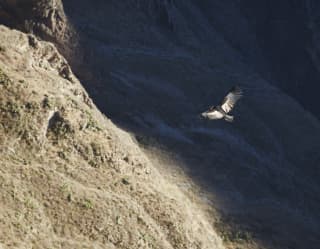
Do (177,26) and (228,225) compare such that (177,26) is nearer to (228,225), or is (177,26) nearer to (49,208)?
(228,225)

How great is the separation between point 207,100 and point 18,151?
3484 cm

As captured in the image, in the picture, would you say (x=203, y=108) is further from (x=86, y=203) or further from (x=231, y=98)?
(x=231, y=98)

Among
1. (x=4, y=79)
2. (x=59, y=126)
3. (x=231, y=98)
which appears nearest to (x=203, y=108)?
(x=59, y=126)

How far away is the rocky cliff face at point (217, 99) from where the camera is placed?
167ft

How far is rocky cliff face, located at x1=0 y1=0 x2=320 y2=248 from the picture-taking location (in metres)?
50.8

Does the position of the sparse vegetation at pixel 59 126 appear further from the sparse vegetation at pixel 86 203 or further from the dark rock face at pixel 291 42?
the dark rock face at pixel 291 42

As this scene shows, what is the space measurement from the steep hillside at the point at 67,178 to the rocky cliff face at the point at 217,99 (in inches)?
293

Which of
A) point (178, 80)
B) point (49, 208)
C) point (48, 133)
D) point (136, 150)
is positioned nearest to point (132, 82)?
point (178, 80)

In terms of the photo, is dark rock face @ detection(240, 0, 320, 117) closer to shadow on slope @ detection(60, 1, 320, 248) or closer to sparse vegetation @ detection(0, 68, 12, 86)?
shadow on slope @ detection(60, 1, 320, 248)

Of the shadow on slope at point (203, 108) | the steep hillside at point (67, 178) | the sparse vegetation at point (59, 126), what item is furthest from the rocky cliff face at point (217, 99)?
the sparse vegetation at point (59, 126)

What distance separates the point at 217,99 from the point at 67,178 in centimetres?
3461

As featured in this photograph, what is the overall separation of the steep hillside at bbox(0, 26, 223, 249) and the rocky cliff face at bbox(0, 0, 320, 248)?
7.45m

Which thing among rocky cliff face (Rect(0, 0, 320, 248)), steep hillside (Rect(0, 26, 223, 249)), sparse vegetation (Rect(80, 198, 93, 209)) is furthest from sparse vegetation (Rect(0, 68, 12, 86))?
rocky cliff face (Rect(0, 0, 320, 248))

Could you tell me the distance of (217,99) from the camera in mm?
67875
